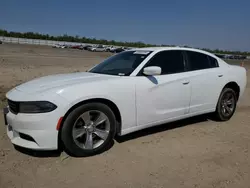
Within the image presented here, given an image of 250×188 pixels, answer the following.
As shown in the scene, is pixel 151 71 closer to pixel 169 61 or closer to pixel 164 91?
pixel 164 91

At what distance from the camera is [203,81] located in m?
4.70

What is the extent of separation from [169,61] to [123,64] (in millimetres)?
825

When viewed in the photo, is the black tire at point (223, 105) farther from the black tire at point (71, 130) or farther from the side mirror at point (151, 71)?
the black tire at point (71, 130)

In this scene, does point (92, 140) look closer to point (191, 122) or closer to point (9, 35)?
point (191, 122)

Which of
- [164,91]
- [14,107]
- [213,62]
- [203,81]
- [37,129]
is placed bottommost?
[37,129]

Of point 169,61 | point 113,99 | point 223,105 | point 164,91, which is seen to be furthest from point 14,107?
point 223,105

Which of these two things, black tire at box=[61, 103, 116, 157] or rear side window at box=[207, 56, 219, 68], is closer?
black tire at box=[61, 103, 116, 157]

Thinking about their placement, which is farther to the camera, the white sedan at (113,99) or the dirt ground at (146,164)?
the white sedan at (113,99)

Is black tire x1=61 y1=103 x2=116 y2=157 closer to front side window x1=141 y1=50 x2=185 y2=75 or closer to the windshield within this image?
the windshield

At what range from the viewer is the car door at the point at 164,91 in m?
3.92

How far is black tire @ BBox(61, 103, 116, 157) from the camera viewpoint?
10.8 feet

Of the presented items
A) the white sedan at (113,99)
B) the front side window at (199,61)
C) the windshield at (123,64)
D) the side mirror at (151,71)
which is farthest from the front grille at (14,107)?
the front side window at (199,61)

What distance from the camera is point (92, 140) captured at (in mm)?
3600

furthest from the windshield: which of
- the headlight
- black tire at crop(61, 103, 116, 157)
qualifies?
the headlight
